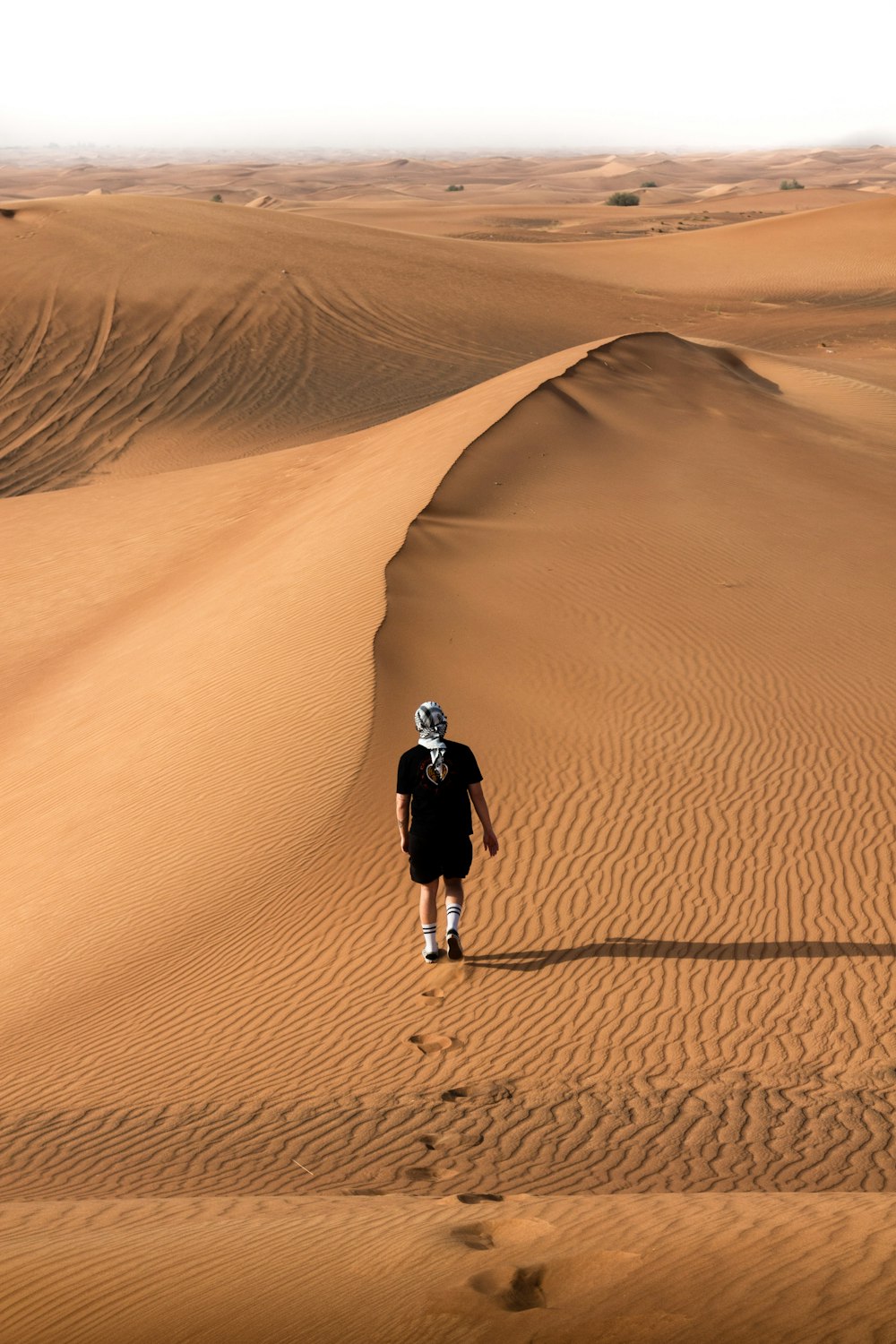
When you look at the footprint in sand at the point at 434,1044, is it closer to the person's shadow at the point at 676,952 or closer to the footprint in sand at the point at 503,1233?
the person's shadow at the point at 676,952

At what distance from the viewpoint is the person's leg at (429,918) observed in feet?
24.1

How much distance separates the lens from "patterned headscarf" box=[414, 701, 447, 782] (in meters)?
6.96

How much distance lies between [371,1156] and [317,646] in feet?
19.0

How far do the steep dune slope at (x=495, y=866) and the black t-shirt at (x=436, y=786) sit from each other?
2.98 ft

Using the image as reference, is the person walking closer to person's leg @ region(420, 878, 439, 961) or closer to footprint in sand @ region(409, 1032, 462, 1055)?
person's leg @ region(420, 878, 439, 961)

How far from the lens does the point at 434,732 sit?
7012 mm

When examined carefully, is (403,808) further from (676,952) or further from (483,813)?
(676,952)

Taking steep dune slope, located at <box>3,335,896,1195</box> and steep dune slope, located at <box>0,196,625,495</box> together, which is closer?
steep dune slope, located at <box>3,335,896,1195</box>

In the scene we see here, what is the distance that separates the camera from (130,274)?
32.5 meters

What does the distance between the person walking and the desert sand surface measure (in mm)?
680

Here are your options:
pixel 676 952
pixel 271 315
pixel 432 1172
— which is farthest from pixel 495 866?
pixel 271 315

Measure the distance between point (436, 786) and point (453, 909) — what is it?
2.52 ft

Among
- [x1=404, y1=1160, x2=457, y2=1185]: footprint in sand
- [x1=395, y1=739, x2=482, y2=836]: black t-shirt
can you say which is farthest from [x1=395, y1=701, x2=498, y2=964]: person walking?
[x1=404, y1=1160, x2=457, y2=1185]: footprint in sand

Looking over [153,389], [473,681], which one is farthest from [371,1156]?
[153,389]
